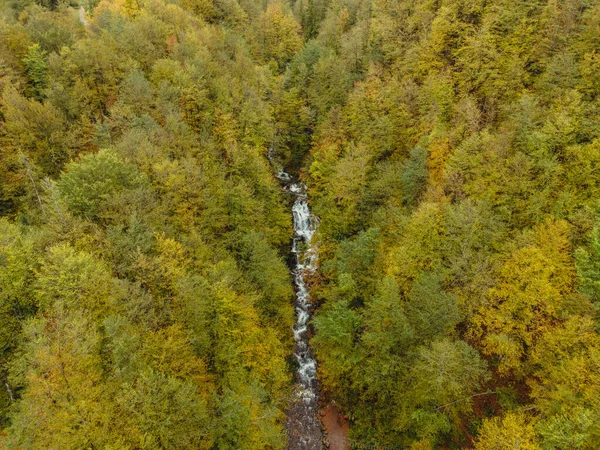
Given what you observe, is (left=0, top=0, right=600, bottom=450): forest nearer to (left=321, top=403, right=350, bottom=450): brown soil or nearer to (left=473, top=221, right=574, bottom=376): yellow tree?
(left=473, top=221, right=574, bottom=376): yellow tree

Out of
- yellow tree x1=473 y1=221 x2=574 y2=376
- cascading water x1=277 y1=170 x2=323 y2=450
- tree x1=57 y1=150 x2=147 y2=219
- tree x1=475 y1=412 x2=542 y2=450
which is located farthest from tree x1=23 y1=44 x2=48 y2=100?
tree x1=475 y1=412 x2=542 y2=450

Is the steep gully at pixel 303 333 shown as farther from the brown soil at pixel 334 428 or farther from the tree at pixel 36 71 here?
the tree at pixel 36 71

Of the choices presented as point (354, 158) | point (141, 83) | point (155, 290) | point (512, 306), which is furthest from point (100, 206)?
point (512, 306)

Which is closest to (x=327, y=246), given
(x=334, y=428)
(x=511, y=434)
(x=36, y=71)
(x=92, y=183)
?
(x=334, y=428)

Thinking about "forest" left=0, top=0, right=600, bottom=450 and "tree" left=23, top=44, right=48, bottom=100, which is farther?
"tree" left=23, top=44, right=48, bottom=100

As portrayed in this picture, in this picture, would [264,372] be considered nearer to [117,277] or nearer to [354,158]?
[117,277]

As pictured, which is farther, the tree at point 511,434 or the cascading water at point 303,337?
the cascading water at point 303,337

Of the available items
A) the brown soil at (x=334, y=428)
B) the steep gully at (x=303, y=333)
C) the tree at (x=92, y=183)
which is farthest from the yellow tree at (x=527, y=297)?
the tree at (x=92, y=183)
